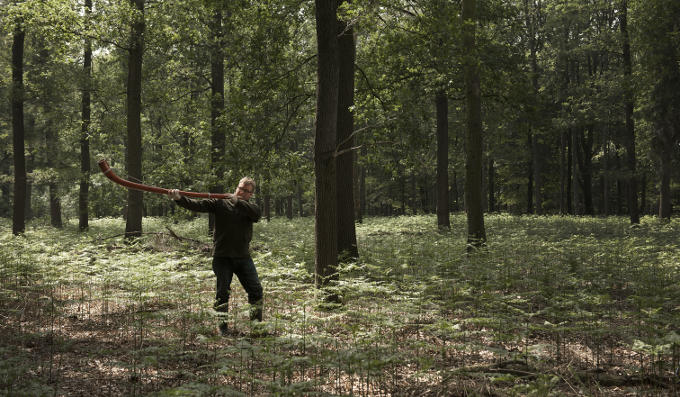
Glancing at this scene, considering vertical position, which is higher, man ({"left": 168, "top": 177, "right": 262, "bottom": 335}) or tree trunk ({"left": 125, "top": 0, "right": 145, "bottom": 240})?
tree trunk ({"left": 125, "top": 0, "right": 145, "bottom": 240})

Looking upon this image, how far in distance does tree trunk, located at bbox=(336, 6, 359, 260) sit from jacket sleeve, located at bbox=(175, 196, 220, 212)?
14.7 ft

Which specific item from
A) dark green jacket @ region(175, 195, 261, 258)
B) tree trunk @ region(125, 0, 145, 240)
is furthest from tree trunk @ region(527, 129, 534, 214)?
dark green jacket @ region(175, 195, 261, 258)

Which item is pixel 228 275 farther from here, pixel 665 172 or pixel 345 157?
pixel 665 172

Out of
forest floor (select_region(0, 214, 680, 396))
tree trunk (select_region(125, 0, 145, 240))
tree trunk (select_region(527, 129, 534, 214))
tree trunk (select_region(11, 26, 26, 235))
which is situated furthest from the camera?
tree trunk (select_region(527, 129, 534, 214))

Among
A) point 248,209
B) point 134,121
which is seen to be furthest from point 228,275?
point 134,121

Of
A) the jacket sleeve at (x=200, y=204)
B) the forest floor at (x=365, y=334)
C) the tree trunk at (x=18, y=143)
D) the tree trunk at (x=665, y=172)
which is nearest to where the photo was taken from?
the forest floor at (x=365, y=334)

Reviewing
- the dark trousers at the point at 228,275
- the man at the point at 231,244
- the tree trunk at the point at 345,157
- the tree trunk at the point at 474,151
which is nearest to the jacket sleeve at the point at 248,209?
the man at the point at 231,244

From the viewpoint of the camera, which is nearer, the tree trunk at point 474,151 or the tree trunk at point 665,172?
the tree trunk at point 474,151

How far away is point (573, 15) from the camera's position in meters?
28.4

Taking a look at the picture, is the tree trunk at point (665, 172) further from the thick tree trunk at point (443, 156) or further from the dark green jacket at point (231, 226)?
the dark green jacket at point (231, 226)

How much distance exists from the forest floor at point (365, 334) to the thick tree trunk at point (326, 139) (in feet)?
1.82

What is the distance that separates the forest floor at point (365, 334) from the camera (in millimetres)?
4496

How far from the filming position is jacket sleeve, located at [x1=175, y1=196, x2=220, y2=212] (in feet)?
19.5

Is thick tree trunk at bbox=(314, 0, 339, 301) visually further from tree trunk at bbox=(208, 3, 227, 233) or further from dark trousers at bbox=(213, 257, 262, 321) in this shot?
tree trunk at bbox=(208, 3, 227, 233)
